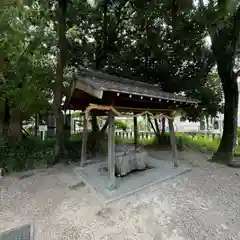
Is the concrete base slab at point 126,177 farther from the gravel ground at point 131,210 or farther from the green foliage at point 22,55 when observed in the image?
the green foliage at point 22,55

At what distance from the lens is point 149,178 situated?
4887mm

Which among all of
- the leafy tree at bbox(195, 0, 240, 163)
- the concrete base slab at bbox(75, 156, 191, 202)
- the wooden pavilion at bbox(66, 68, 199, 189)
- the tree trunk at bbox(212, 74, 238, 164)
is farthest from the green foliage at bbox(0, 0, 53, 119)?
the tree trunk at bbox(212, 74, 238, 164)

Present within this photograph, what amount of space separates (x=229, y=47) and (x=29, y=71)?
7.16 meters

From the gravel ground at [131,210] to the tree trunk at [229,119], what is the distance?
74.6 inches

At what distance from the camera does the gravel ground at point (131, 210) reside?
2838mm

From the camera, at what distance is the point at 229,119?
6.51m

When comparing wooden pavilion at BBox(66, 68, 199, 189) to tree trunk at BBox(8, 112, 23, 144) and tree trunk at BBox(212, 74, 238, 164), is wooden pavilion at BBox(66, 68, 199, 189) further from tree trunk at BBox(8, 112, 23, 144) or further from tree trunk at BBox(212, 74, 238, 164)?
tree trunk at BBox(8, 112, 23, 144)

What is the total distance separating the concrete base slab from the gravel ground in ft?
0.63

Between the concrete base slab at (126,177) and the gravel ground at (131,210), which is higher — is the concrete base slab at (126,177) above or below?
above

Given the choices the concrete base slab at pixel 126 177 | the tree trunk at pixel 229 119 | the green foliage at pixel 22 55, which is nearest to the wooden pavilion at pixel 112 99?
the concrete base slab at pixel 126 177

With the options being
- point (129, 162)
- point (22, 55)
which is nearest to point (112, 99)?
point (129, 162)

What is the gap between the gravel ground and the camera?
284 cm

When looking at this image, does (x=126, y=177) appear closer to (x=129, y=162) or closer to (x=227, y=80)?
(x=129, y=162)


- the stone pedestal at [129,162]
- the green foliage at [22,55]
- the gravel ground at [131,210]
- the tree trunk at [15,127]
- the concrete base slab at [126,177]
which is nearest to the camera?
the gravel ground at [131,210]
